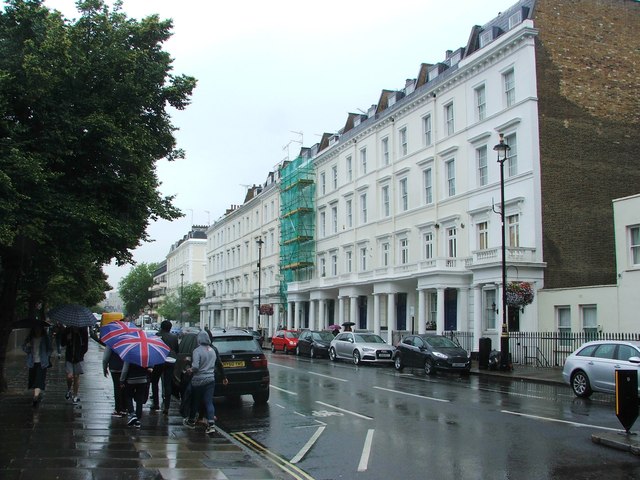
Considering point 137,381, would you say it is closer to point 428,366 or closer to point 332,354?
point 428,366

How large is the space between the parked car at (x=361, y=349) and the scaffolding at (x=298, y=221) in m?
22.4

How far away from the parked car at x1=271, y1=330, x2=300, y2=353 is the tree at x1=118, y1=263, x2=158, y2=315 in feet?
406

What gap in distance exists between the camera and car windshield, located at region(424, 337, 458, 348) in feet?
81.7

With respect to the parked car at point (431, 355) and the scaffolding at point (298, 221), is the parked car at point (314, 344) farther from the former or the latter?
the scaffolding at point (298, 221)

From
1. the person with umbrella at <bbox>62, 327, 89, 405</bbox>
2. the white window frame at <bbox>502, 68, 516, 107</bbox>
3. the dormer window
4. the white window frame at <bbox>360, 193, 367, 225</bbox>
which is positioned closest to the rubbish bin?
the white window frame at <bbox>502, 68, 516, 107</bbox>

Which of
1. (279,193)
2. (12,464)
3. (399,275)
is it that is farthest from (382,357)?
(279,193)

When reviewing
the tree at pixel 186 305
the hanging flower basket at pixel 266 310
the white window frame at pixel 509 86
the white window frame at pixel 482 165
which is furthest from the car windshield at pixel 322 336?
the tree at pixel 186 305

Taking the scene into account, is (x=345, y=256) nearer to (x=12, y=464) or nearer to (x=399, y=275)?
(x=399, y=275)

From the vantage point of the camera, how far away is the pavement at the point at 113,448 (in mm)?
7676

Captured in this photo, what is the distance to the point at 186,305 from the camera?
3866 inches

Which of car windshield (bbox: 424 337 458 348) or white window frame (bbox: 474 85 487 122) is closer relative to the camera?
car windshield (bbox: 424 337 458 348)

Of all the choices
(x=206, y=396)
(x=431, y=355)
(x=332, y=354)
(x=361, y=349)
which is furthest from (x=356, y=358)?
(x=206, y=396)

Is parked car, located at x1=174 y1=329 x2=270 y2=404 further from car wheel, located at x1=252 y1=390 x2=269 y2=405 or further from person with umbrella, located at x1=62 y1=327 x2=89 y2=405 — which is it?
person with umbrella, located at x1=62 y1=327 x2=89 y2=405

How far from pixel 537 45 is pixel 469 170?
22.9ft
